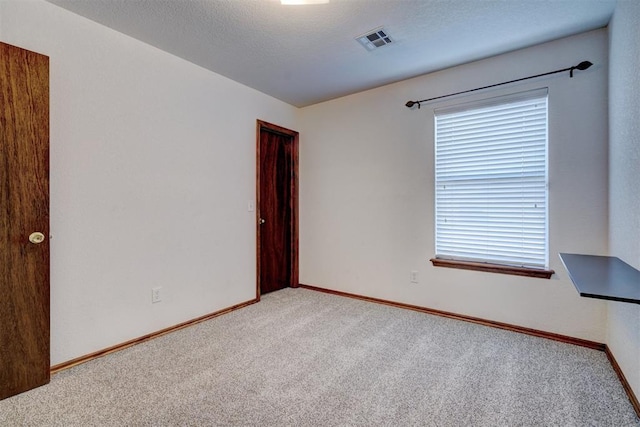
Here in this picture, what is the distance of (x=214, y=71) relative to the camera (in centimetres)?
308

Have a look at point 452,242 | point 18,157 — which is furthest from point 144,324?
point 452,242

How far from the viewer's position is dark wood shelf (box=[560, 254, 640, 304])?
3.88 feet

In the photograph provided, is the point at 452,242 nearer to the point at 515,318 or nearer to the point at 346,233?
the point at 515,318

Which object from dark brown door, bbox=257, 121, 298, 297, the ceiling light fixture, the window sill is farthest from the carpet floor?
the ceiling light fixture

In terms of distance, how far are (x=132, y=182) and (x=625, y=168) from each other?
3.50 metres

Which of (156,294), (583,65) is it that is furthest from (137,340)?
(583,65)

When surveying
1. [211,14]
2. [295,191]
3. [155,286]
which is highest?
[211,14]

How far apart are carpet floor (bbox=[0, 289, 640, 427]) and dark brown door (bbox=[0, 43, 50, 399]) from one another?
221 millimetres

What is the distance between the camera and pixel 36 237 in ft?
6.02

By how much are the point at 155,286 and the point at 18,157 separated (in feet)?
4.41

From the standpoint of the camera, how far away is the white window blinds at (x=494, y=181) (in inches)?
103

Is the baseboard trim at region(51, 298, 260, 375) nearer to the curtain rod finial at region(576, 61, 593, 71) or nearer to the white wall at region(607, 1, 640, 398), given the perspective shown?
the white wall at region(607, 1, 640, 398)

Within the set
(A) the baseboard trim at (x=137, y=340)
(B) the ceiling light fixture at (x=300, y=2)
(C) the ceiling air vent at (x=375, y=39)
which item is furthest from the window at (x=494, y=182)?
(A) the baseboard trim at (x=137, y=340)

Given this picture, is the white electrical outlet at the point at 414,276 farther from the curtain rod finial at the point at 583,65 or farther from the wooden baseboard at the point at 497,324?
the curtain rod finial at the point at 583,65
